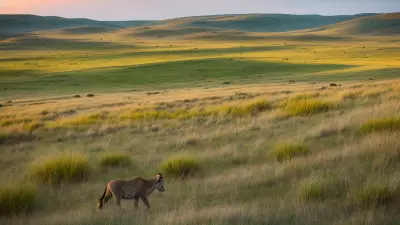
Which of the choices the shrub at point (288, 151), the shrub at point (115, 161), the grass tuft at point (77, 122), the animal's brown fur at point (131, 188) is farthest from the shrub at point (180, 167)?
the grass tuft at point (77, 122)

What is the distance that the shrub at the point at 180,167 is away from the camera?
8992 millimetres

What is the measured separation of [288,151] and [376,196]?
3.56 metres

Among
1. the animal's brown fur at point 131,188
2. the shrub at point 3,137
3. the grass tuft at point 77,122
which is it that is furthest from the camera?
the grass tuft at point 77,122

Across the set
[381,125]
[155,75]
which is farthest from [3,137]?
[155,75]

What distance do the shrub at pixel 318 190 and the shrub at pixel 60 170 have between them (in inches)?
203

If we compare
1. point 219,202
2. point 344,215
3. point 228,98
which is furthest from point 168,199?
point 228,98

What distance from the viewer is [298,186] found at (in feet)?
22.4

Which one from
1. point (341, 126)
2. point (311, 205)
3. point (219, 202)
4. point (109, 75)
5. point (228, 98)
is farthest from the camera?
point (109, 75)

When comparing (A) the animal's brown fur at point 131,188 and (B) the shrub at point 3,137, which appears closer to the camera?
(A) the animal's brown fur at point 131,188

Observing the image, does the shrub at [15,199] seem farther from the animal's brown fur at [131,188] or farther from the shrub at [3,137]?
the shrub at [3,137]

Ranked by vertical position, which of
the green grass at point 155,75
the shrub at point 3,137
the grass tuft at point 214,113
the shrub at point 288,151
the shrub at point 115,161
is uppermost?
the shrub at point 288,151

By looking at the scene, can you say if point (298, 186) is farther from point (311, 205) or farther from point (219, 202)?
point (219, 202)

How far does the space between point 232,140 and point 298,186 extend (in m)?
5.78

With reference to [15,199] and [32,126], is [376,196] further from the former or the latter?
[32,126]
